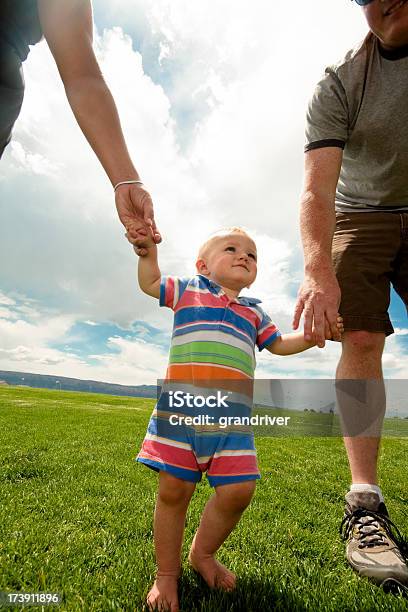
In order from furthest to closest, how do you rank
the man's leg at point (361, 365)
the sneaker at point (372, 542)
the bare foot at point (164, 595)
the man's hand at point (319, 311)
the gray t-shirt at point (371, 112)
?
the gray t-shirt at point (371, 112) → the man's leg at point (361, 365) → the man's hand at point (319, 311) → the sneaker at point (372, 542) → the bare foot at point (164, 595)

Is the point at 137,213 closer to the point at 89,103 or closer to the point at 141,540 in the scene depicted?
the point at 89,103

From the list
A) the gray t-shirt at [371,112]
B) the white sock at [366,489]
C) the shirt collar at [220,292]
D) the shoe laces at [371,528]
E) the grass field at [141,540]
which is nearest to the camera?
the grass field at [141,540]

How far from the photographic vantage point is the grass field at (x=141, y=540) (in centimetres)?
204

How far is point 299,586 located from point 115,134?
2.49m

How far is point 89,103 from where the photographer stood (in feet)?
7.52

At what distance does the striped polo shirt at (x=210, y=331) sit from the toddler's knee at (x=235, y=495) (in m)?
0.54

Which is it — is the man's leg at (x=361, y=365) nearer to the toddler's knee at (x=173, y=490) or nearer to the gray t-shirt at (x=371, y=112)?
the gray t-shirt at (x=371, y=112)

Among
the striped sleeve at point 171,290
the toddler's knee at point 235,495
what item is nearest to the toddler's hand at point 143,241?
the striped sleeve at point 171,290

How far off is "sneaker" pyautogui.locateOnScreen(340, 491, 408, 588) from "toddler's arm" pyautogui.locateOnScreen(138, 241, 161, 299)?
1.83 metres

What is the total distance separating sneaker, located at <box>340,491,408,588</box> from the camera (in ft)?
7.42

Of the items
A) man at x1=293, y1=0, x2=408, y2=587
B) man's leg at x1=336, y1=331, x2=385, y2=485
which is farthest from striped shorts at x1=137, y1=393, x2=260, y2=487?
man's leg at x1=336, y1=331, x2=385, y2=485

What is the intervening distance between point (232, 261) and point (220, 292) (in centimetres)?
22

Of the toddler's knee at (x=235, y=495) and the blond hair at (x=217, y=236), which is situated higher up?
the blond hair at (x=217, y=236)

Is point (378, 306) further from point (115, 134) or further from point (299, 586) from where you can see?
point (115, 134)
